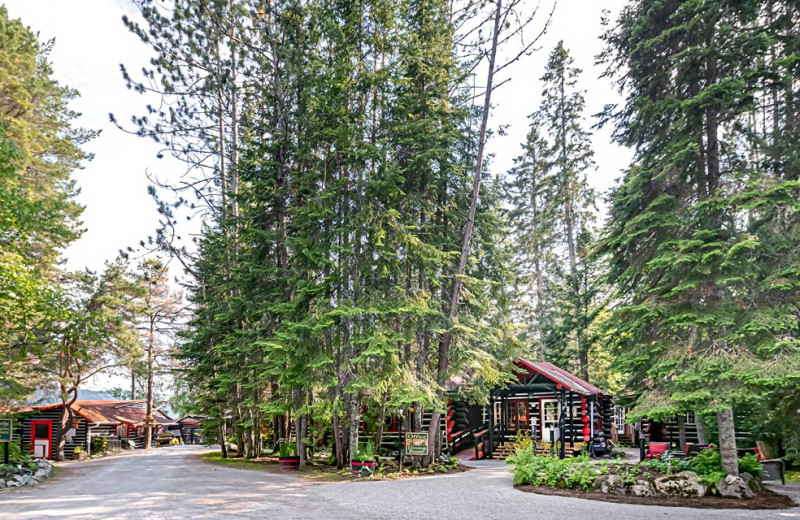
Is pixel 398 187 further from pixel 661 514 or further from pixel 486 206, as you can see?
pixel 661 514

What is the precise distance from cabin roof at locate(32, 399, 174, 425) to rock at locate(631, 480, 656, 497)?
27899mm

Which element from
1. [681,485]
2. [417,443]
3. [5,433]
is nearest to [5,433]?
[5,433]

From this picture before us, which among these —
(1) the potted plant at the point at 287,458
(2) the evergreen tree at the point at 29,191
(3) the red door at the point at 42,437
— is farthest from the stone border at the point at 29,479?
(3) the red door at the point at 42,437

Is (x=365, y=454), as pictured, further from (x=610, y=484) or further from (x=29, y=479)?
(x=29, y=479)

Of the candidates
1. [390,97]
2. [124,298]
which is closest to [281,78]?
[390,97]

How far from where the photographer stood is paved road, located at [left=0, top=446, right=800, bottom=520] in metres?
8.66

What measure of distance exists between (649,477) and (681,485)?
0.58 metres

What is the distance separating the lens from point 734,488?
9867 millimetres

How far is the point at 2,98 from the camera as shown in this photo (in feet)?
61.3

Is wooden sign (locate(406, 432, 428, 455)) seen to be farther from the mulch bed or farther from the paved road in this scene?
the mulch bed

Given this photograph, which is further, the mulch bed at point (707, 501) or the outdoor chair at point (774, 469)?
the outdoor chair at point (774, 469)

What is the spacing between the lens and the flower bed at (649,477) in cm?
998

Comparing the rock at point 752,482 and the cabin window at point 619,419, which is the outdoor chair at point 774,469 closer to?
the rock at point 752,482

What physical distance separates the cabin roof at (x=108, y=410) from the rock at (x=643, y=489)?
27.9 m
